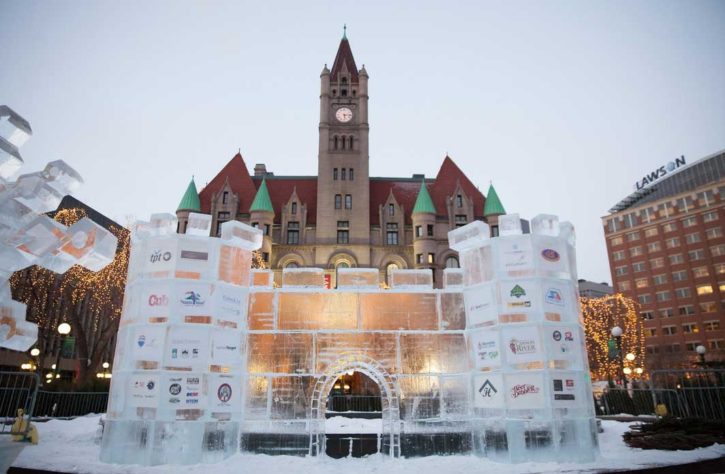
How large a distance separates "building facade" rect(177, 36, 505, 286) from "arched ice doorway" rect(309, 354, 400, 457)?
25.9 metres

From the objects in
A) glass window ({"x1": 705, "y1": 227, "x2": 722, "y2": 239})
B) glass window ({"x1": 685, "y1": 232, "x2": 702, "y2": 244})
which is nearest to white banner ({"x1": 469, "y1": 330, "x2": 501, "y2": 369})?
glass window ({"x1": 705, "y1": 227, "x2": 722, "y2": 239})

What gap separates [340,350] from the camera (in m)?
13.3

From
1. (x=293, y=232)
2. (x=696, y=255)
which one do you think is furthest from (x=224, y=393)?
(x=696, y=255)

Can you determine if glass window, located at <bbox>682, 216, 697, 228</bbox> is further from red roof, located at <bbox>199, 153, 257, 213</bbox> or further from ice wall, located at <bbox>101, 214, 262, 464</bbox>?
ice wall, located at <bbox>101, 214, 262, 464</bbox>

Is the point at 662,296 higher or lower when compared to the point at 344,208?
lower

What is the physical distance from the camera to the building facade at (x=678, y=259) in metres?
76.6

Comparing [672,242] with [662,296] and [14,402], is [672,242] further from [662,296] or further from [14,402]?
[14,402]

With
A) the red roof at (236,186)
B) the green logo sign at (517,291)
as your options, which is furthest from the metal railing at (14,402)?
the red roof at (236,186)

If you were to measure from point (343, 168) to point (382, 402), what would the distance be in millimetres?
34746

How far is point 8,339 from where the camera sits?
8508 mm

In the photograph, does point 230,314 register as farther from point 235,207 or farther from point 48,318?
point 235,207

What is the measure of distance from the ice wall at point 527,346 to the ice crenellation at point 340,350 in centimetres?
3

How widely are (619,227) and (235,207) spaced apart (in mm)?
77033

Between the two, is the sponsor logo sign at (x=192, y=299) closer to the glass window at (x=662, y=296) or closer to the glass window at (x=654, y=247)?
the glass window at (x=662, y=296)
